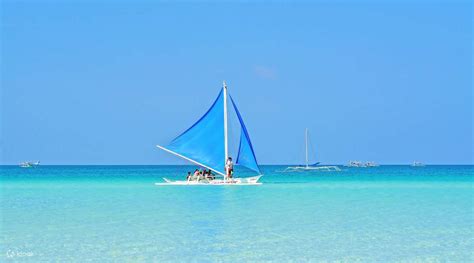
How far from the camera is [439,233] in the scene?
47.1 feet

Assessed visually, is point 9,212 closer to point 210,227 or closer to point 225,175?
point 210,227

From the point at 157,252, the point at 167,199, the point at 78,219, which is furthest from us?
the point at 167,199

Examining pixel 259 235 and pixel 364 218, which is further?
pixel 364 218

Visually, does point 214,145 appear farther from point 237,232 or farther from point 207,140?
point 237,232

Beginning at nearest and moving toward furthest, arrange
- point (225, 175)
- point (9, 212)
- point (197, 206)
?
1. point (9, 212)
2. point (197, 206)
3. point (225, 175)

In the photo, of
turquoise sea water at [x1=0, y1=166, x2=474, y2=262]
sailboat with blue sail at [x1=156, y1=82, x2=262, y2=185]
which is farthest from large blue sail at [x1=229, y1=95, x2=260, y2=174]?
turquoise sea water at [x1=0, y1=166, x2=474, y2=262]

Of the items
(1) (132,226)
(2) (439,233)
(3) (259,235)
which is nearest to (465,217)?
(2) (439,233)

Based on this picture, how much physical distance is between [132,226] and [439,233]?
616 centimetres

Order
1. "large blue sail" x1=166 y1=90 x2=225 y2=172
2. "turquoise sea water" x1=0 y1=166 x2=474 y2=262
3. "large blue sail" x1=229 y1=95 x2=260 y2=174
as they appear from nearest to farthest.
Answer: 1. "turquoise sea water" x1=0 y1=166 x2=474 y2=262
2. "large blue sail" x1=229 y1=95 x2=260 y2=174
3. "large blue sail" x1=166 y1=90 x2=225 y2=172

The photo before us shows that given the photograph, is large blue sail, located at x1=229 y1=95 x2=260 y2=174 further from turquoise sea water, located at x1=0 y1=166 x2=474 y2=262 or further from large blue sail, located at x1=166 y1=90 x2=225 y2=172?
turquoise sea water, located at x1=0 y1=166 x2=474 y2=262

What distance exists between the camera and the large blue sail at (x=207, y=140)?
3297cm

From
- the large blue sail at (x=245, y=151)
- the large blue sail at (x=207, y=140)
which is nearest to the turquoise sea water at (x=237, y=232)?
the large blue sail at (x=245, y=151)

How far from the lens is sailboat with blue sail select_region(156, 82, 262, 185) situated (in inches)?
1294

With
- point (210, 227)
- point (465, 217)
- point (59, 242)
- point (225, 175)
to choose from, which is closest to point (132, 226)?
point (210, 227)
